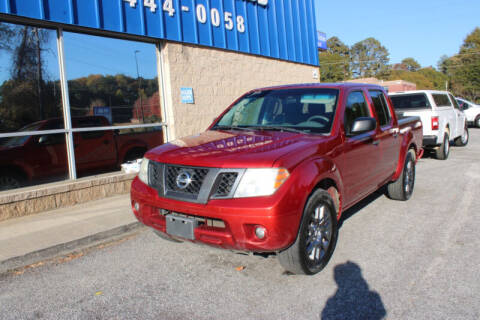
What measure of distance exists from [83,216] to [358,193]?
4.03 m

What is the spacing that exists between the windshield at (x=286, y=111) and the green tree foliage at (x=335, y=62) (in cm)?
7022

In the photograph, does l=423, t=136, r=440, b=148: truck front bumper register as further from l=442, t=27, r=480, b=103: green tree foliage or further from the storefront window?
l=442, t=27, r=480, b=103: green tree foliage

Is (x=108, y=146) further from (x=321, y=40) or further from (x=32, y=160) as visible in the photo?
(x=321, y=40)

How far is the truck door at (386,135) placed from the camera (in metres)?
5.21

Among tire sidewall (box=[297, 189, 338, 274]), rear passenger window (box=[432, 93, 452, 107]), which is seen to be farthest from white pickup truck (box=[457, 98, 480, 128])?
tire sidewall (box=[297, 189, 338, 274])

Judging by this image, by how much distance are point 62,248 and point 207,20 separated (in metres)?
6.50

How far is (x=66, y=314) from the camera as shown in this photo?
3.12 meters

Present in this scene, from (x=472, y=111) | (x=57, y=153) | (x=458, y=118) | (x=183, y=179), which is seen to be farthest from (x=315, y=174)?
(x=472, y=111)

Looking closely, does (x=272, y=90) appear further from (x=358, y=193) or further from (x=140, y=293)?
(x=140, y=293)

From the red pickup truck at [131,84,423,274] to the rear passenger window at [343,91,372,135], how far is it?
0.05ft

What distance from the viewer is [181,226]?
3.36 metres

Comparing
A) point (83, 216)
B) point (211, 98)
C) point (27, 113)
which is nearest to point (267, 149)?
point (83, 216)

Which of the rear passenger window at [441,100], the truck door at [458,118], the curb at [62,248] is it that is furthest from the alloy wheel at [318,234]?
the truck door at [458,118]

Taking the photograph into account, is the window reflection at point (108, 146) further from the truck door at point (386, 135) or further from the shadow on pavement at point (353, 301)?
the shadow on pavement at point (353, 301)
